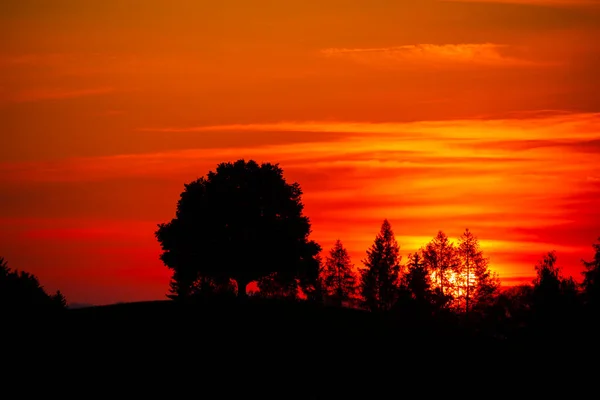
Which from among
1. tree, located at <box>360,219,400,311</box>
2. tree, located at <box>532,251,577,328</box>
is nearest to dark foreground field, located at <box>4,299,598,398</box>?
tree, located at <box>532,251,577,328</box>

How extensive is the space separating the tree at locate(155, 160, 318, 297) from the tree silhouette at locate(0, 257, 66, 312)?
14356mm

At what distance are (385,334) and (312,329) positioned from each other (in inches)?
260

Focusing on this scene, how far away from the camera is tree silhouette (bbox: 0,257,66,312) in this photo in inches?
3558

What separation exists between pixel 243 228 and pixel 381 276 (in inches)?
1543

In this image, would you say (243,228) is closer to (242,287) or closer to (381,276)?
(242,287)

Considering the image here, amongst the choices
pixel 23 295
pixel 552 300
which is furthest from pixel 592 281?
pixel 23 295

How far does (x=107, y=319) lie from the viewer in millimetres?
87688

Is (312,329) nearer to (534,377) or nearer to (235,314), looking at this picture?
(235,314)

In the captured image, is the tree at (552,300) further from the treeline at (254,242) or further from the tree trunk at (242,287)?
the tree trunk at (242,287)

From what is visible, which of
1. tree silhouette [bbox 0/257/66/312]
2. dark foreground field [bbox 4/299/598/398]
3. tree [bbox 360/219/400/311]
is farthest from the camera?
tree [bbox 360/219/400/311]

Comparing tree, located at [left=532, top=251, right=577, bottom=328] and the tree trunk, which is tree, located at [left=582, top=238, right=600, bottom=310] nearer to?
tree, located at [left=532, top=251, right=577, bottom=328]

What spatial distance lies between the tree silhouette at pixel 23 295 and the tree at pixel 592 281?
171 ft

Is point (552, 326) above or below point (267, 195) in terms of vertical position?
below

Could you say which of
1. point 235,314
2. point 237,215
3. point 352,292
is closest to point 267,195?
point 237,215
